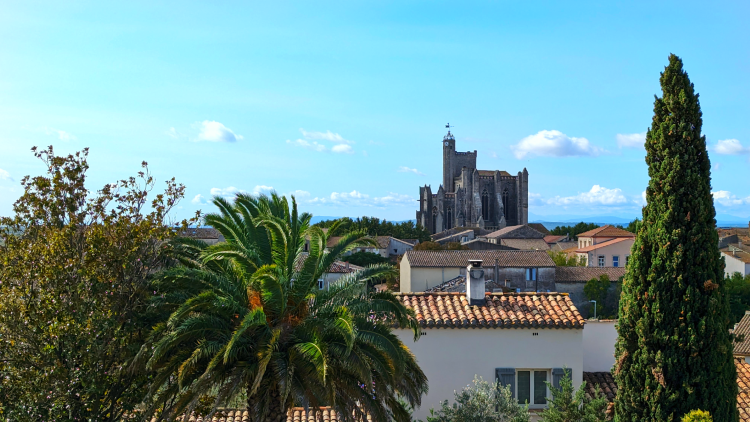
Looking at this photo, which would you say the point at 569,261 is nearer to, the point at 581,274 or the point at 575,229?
the point at 581,274

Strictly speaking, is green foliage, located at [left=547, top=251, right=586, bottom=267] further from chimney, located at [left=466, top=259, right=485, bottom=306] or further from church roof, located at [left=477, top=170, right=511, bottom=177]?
church roof, located at [left=477, top=170, right=511, bottom=177]

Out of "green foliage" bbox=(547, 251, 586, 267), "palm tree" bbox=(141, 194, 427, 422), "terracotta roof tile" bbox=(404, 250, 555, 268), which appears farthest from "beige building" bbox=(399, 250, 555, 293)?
"palm tree" bbox=(141, 194, 427, 422)

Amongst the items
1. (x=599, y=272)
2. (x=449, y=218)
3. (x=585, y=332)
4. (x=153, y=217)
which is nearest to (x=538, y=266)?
(x=599, y=272)

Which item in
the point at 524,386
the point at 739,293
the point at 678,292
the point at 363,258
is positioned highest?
the point at 363,258

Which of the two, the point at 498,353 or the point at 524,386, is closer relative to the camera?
the point at 498,353

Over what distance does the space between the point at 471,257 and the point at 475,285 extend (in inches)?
1430

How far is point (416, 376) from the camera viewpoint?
13.1 metres

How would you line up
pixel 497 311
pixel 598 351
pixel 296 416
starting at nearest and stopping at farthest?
pixel 296 416
pixel 497 311
pixel 598 351

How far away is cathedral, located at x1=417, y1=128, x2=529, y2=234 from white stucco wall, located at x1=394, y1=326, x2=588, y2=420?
410ft

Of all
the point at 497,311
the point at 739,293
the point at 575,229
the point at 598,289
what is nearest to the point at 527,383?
the point at 497,311

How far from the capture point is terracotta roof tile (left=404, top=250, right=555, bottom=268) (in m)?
53.3

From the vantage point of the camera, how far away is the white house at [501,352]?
16.5 m

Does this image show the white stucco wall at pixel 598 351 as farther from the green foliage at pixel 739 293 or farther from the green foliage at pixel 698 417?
the green foliage at pixel 739 293

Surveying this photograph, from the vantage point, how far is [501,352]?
16.5 meters
